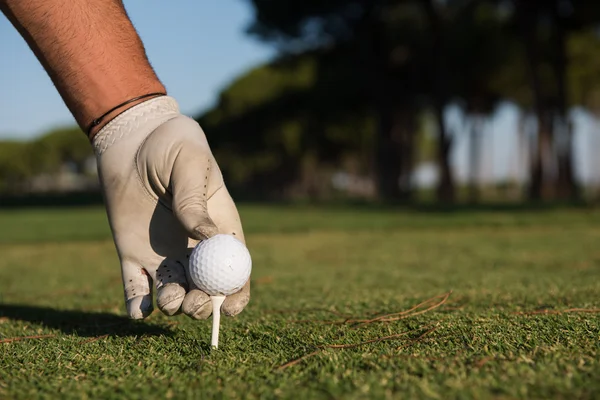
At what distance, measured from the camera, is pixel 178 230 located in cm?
257

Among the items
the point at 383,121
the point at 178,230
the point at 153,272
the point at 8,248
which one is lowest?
the point at 8,248

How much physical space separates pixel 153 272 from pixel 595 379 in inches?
66.3

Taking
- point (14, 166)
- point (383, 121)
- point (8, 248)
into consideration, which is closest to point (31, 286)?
point (8, 248)

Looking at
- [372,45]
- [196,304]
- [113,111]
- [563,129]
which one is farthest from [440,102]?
[196,304]

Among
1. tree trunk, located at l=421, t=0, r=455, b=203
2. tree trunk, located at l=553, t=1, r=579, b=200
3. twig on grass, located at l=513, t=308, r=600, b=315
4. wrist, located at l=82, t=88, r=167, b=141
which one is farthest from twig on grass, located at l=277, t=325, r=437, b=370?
tree trunk, located at l=421, t=0, r=455, b=203

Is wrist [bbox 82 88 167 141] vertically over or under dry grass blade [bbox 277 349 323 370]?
over

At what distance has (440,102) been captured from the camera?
26.8 metres

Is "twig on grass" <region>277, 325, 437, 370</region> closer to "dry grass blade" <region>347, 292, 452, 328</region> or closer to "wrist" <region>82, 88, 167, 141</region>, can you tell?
"dry grass blade" <region>347, 292, 452, 328</region>

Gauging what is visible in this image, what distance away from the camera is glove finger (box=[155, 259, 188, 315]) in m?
2.33

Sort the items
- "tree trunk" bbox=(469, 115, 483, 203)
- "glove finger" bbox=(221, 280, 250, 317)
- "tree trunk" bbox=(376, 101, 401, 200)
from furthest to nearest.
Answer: "tree trunk" bbox=(469, 115, 483, 203) < "tree trunk" bbox=(376, 101, 401, 200) < "glove finger" bbox=(221, 280, 250, 317)

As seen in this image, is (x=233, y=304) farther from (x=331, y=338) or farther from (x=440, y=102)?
(x=440, y=102)

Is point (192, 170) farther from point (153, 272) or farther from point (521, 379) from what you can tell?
point (521, 379)

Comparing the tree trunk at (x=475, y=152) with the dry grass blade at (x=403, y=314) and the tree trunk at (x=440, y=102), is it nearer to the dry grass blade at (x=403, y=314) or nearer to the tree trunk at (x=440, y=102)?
the tree trunk at (x=440, y=102)

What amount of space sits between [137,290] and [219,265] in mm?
486
